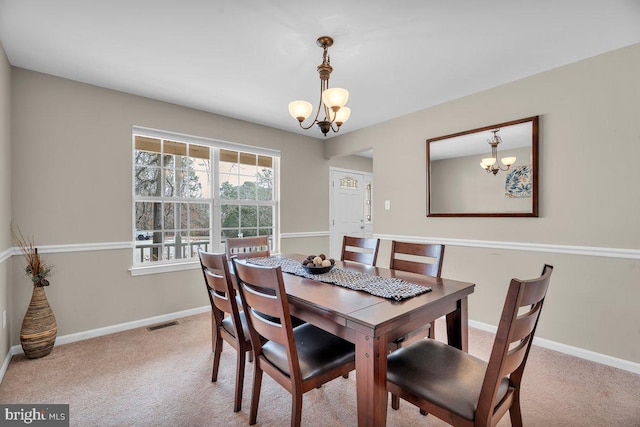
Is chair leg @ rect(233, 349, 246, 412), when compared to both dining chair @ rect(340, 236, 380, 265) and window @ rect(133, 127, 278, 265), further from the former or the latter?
window @ rect(133, 127, 278, 265)

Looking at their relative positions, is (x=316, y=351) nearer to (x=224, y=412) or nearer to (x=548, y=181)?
(x=224, y=412)

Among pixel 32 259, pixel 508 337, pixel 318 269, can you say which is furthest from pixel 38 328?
pixel 508 337

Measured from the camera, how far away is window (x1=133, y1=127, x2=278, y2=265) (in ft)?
10.6

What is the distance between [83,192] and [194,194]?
105cm

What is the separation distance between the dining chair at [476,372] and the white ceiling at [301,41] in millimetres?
1672

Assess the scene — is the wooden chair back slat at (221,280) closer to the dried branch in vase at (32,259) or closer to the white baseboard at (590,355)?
Result: the dried branch in vase at (32,259)

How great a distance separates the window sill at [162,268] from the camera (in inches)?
122

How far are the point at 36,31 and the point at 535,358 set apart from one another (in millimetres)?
4413

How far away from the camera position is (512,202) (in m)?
→ 2.82

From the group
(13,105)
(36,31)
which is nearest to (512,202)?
(36,31)

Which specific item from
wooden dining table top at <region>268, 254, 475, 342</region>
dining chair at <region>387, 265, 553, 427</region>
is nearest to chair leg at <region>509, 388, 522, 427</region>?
dining chair at <region>387, 265, 553, 427</region>

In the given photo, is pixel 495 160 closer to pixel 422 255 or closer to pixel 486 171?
pixel 486 171

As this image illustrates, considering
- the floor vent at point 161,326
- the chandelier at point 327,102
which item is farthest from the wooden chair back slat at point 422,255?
the floor vent at point 161,326

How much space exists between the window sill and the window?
84mm
